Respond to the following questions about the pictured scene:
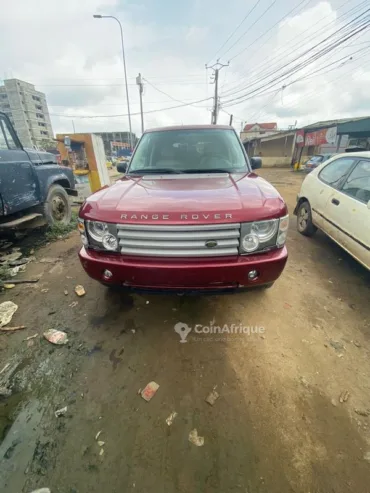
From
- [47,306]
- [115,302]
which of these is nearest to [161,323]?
[115,302]

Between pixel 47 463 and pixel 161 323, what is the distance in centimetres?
127

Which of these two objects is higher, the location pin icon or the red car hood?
the red car hood

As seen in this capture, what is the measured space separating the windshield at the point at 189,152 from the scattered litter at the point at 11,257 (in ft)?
8.56

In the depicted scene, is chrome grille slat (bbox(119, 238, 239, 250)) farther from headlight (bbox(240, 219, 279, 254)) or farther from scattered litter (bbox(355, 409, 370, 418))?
scattered litter (bbox(355, 409, 370, 418))

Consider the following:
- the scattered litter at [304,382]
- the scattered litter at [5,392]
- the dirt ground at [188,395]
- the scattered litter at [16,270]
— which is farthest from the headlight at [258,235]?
the scattered litter at [16,270]

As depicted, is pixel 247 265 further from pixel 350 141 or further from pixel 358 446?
pixel 350 141

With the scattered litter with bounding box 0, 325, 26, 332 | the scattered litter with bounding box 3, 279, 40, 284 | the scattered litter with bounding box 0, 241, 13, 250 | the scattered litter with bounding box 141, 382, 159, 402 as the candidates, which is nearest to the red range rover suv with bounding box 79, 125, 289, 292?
the scattered litter with bounding box 141, 382, 159, 402

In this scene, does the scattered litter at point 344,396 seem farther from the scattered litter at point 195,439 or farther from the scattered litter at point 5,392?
the scattered litter at point 5,392

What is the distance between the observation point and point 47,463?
4.50 feet

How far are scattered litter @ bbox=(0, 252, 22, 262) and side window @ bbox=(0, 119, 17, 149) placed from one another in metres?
1.79

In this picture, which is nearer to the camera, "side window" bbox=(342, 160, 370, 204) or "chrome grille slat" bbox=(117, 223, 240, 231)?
"chrome grille slat" bbox=(117, 223, 240, 231)

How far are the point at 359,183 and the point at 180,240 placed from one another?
9.63 feet

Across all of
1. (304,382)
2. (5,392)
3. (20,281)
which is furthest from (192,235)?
(20,281)

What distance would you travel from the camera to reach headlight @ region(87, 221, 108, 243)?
189 centimetres
